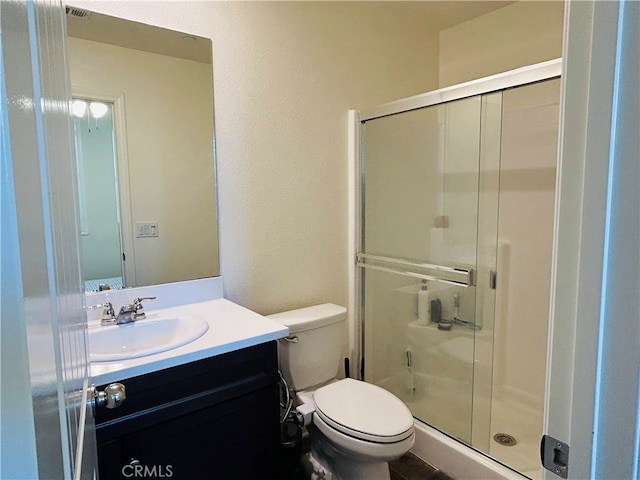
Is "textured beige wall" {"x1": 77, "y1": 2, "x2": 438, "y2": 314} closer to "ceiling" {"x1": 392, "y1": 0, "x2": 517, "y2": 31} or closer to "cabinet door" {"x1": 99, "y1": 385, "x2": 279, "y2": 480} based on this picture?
"ceiling" {"x1": 392, "y1": 0, "x2": 517, "y2": 31}

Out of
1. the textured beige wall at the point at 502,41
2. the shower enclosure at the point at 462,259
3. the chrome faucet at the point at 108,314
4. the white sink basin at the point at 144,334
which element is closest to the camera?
the white sink basin at the point at 144,334

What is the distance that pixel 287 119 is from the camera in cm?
201

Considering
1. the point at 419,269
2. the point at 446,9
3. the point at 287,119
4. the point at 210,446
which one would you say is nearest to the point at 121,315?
the point at 210,446

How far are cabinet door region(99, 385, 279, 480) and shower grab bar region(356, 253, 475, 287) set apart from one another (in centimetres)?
102

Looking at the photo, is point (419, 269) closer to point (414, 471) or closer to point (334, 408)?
point (334, 408)

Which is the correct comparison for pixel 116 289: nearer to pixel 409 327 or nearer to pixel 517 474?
pixel 409 327

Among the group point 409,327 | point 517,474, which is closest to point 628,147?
point 517,474

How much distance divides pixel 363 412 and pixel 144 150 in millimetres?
1398

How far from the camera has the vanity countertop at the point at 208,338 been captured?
1131 mm

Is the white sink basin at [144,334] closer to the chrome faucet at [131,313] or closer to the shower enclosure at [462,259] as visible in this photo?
the chrome faucet at [131,313]

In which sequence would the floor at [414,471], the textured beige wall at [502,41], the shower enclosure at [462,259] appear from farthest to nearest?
the textured beige wall at [502,41]
the shower enclosure at [462,259]
the floor at [414,471]

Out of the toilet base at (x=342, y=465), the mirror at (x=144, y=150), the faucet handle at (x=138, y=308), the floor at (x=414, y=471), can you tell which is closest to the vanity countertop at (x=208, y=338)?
the faucet handle at (x=138, y=308)

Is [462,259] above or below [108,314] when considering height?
above

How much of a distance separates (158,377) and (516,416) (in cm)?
203
